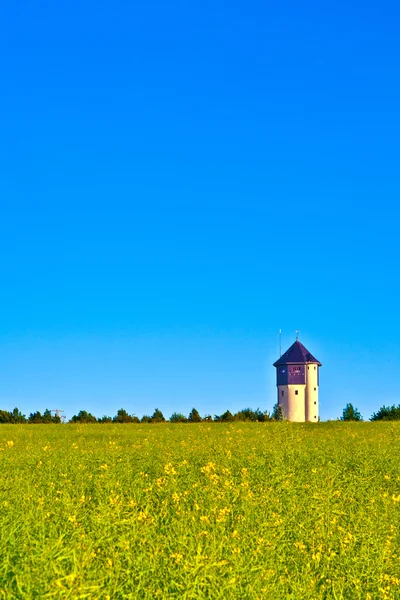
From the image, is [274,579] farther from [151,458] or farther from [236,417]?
[236,417]

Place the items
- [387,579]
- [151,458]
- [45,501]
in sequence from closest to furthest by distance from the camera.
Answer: [387,579]
[45,501]
[151,458]

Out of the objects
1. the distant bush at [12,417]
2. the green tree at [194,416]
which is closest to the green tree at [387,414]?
the green tree at [194,416]

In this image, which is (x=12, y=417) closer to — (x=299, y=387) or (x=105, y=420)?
(x=105, y=420)

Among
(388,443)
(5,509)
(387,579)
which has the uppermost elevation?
(388,443)

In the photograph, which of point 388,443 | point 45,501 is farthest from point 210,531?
point 388,443

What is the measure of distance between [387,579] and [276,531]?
1.94 m

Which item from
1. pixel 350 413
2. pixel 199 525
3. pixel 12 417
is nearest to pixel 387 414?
pixel 350 413

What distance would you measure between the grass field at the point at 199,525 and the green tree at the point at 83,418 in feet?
79.7

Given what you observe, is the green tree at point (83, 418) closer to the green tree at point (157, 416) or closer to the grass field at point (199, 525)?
the green tree at point (157, 416)

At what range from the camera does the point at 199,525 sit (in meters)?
9.92

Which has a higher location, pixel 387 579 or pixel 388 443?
pixel 388 443

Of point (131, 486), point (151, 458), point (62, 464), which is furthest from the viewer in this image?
point (151, 458)

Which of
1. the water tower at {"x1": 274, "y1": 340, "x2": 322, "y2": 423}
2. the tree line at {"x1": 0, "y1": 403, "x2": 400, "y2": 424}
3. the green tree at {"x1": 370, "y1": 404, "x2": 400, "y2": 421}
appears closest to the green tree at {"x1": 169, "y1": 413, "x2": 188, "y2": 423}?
the tree line at {"x1": 0, "y1": 403, "x2": 400, "y2": 424}

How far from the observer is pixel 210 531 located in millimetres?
9750
